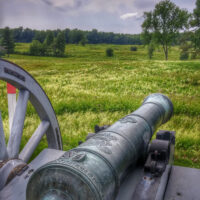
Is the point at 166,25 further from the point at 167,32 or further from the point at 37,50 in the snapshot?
the point at 37,50

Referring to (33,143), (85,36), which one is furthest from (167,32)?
(85,36)

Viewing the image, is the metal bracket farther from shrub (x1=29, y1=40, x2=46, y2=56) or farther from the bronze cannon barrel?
shrub (x1=29, y1=40, x2=46, y2=56)

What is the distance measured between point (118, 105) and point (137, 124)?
4.85 metres

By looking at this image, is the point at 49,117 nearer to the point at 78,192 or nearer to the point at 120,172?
the point at 120,172

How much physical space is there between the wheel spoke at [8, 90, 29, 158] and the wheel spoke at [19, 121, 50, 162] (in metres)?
0.21

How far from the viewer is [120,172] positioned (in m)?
1.70

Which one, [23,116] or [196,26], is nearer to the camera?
[23,116]

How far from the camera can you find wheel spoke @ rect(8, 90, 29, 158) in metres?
2.71

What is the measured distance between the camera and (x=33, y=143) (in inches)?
122

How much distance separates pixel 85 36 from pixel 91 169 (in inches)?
3746

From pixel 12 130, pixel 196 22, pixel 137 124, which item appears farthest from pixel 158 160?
pixel 196 22

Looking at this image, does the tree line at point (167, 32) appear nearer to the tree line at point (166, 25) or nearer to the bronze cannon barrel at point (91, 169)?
the tree line at point (166, 25)

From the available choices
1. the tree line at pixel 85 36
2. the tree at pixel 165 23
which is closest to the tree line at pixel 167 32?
the tree at pixel 165 23

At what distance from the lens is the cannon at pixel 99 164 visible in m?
1.29
